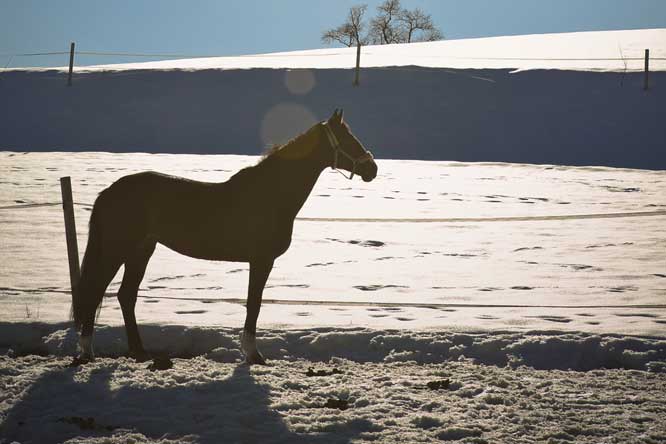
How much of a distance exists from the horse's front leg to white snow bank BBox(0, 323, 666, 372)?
272mm

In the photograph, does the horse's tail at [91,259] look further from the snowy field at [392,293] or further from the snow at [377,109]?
the snow at [377,109]

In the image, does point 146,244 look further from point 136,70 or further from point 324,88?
point 136,70

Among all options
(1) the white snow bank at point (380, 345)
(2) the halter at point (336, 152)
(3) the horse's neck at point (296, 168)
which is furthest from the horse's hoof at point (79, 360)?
(2) the halter at point (336, 152)

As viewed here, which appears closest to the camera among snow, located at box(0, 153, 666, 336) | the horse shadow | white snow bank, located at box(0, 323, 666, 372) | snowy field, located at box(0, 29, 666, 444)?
the horse shadow

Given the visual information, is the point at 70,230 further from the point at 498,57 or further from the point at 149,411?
the point at 498,57

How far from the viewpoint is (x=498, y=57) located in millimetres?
31438

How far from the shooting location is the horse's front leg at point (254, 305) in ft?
19.2

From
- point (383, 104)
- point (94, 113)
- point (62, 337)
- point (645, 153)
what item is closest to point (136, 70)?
point (94, 113)

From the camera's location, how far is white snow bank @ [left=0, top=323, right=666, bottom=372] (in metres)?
6.12

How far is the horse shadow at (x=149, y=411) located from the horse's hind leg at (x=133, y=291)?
47 centimetres

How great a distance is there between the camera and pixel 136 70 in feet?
96.6

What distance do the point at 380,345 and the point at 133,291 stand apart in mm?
1839

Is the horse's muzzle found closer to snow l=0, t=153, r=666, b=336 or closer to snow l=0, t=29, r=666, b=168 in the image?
snow l=0, t=153, r=666, b=336

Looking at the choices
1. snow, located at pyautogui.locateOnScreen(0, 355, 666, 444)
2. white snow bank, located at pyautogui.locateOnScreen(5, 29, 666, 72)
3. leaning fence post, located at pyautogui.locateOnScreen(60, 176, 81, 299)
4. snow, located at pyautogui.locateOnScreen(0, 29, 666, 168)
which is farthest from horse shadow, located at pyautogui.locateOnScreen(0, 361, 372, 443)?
white snow bank, located at pyautogui.locateOnScreen(5, 29, 666, 72)
